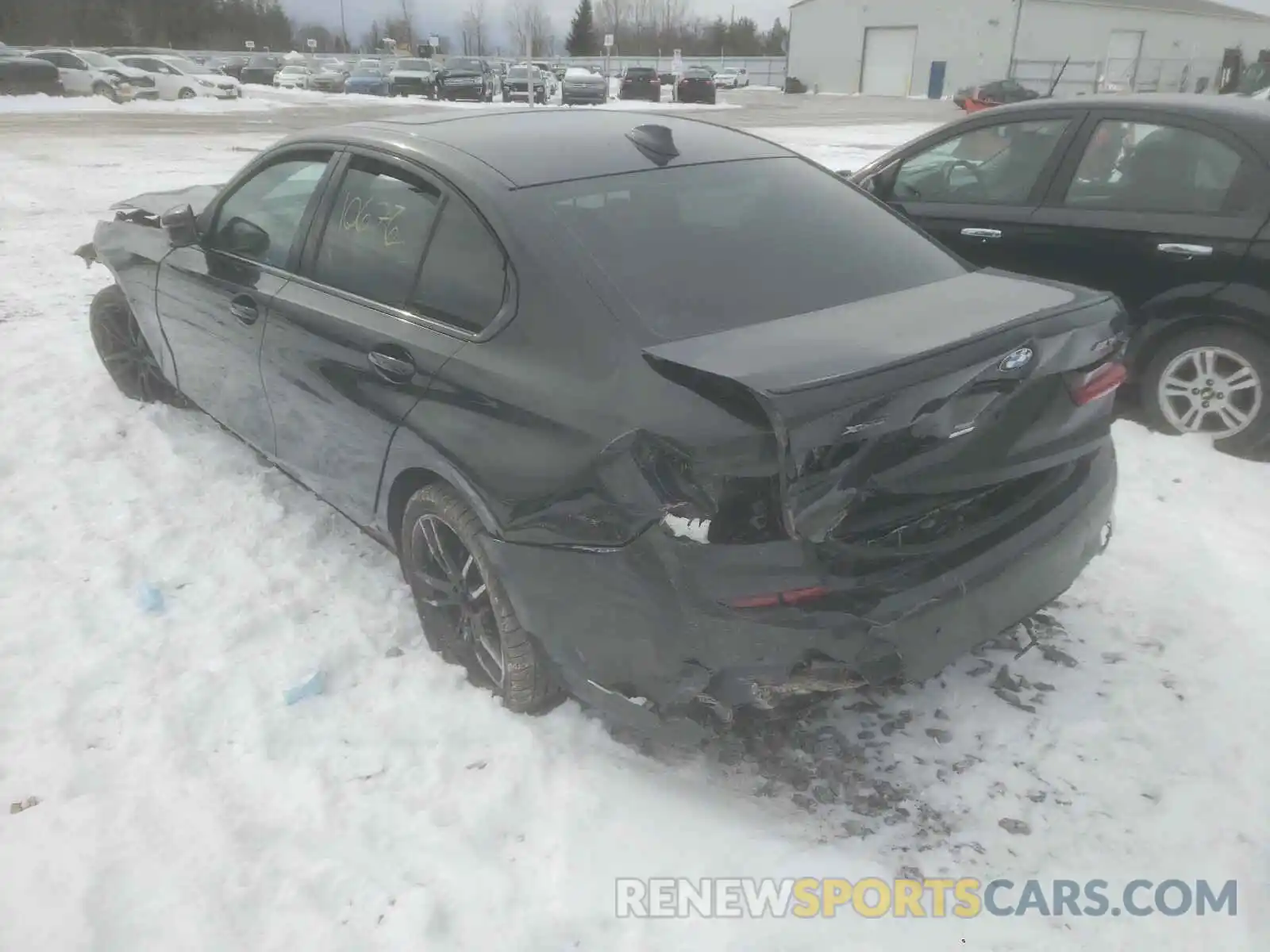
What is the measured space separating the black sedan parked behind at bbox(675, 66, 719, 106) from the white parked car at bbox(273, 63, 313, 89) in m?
15.6

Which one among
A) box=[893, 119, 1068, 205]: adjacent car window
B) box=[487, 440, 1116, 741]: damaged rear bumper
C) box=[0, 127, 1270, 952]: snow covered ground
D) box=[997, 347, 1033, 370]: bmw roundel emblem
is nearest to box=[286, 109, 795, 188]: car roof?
box=[487, 440, 1116, 741]: damaged rear bumper

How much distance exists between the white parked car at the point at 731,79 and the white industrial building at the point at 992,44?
146 inches

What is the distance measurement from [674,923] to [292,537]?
95.0 inches

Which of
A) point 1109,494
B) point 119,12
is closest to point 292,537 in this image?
point 1109,494

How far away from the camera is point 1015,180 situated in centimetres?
504

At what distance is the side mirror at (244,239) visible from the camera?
3.73 m

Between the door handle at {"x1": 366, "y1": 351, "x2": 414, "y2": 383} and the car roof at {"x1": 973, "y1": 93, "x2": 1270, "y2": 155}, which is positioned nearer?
the door handle at {"x1": 366, "y1": 351, "x2": 414, "y2": 383}

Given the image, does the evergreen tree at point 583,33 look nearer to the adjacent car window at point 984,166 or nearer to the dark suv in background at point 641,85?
the dark suv in background at point 641,85

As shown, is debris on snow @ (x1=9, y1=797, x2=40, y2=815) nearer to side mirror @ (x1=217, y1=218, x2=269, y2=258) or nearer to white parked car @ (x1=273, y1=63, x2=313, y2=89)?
side mirror @ (x1=217, y1=218, x2=269, y2=258)

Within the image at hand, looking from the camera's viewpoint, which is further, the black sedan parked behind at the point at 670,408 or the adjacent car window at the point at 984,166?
the adjacent car window at the point at 984,166

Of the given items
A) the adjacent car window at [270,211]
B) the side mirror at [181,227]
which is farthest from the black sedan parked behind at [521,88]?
the adjacent car window at [270,211]

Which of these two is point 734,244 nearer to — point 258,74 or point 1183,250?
point 1183,250

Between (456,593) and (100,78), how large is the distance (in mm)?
32692

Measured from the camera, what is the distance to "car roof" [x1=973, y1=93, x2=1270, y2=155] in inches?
169
